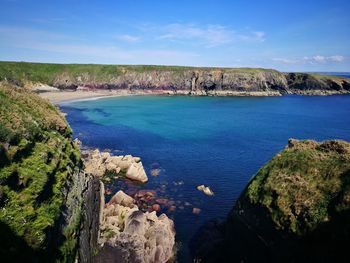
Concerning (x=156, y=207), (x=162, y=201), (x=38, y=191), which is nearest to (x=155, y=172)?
(x=162, y=201)

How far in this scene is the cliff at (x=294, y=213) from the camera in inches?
782

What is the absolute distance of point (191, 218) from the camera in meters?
34.8

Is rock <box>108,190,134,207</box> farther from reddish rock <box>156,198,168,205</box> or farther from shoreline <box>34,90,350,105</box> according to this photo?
shoreline <box>34,90,350,105</box>

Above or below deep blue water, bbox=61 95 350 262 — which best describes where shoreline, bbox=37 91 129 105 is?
above

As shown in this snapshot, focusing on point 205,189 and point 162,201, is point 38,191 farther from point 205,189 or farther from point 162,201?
point 205,189

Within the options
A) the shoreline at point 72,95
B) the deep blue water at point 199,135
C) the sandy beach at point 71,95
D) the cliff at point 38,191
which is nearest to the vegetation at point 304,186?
the deep blue water at point 199,135

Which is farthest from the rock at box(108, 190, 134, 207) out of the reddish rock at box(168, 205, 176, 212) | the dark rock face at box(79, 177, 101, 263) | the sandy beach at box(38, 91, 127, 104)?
the sandy beach at box(38, 91, 127, 104)

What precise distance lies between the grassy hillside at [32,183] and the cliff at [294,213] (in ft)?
45.2

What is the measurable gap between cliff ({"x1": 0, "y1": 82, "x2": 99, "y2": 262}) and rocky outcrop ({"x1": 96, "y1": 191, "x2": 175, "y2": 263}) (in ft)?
7.64

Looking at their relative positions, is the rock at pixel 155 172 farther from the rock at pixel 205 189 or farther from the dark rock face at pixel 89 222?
the dark rock face at pixel 89 222

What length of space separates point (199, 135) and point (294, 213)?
54101mm

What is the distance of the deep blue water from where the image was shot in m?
41.2

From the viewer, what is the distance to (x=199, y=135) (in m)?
75.9

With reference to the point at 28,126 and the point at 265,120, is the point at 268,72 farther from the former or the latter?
the point at 28,126
